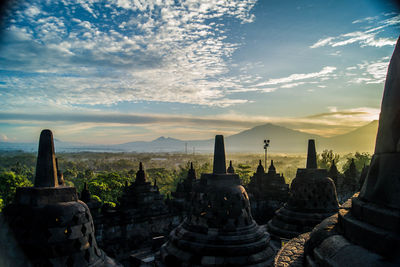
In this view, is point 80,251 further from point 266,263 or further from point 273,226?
point 273,226

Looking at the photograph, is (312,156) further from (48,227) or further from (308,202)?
(48,227)

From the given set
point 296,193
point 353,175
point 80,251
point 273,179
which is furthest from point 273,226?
point 353,175

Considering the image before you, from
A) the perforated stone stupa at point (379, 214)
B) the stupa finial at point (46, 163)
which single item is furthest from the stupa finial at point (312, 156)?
the stupa finial at point (46, 163)

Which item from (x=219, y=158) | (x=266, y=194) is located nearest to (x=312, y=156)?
(x=219, y=158)

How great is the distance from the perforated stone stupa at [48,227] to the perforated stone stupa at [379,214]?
4870 mm

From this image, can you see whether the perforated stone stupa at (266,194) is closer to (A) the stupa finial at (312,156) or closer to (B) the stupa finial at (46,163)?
(A) the stupa finial at (312,156)

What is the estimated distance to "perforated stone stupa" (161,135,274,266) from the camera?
323 inches

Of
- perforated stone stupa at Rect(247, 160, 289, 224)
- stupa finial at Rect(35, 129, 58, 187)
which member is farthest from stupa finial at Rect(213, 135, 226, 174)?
perforated stone stupa at Rect(247, 160, 289, 224)

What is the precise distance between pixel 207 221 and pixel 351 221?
19.9ft

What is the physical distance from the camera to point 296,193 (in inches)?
501

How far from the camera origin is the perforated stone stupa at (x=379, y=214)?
273 cm

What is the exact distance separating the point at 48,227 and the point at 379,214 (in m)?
6.00

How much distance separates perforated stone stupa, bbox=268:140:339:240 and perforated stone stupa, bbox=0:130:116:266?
848cm

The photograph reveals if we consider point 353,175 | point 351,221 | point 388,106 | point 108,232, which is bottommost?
point 108,232
